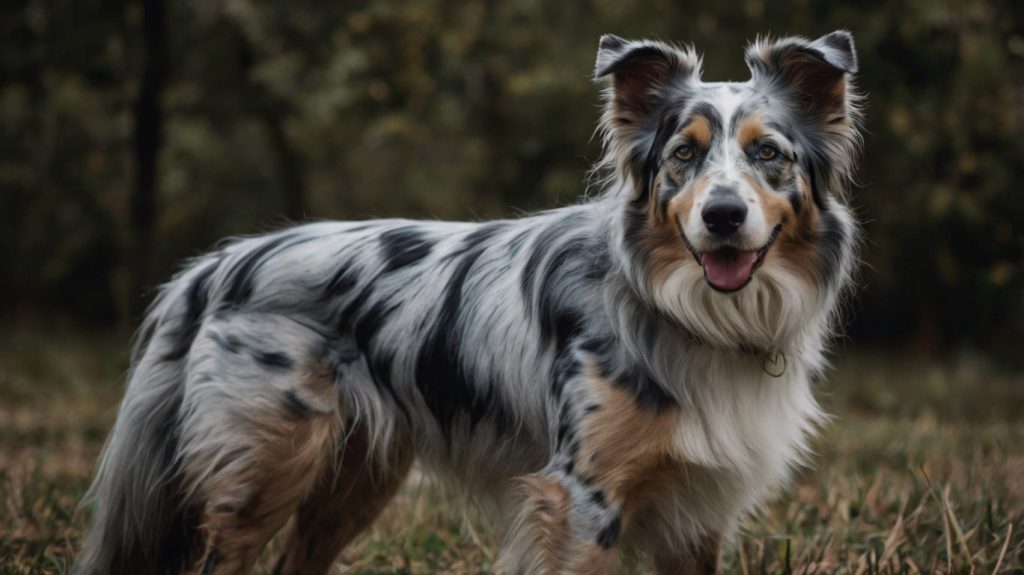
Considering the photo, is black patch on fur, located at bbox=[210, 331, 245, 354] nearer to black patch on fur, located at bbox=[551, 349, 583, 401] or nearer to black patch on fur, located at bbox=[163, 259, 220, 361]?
black patch on fur, located at bbox=[163, 259, 220, 361]

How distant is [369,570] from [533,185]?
1237 cm

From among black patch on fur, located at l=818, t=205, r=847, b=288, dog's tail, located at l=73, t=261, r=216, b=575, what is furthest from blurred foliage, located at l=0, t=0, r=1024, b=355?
dog's tail, located at l=73, t=261, r=216, b=575

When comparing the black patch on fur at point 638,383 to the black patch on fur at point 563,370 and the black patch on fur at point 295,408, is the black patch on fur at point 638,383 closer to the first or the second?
the black patch on fur at point 563,370

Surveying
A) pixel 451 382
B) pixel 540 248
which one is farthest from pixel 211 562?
pixel 540 248

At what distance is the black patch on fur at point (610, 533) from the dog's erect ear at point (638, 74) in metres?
1.42

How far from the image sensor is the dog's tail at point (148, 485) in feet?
14.8

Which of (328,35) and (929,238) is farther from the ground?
(328,35)

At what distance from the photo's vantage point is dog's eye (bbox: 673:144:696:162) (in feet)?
12.5

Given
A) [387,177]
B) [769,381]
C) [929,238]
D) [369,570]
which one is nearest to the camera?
[769,381]

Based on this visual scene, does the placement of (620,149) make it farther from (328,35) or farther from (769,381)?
(328,35)

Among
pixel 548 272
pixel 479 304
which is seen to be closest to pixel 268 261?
pixel 479 304

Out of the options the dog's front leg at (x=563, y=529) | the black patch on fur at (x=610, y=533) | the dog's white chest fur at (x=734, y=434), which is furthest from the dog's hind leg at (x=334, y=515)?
the dog's white chest fur at (x=734, y=434)

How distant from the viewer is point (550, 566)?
3805mm

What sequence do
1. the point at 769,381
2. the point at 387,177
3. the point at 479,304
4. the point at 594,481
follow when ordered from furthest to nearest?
1. the point at 387,177
2. the point at 479,304
3. the point at 769,381
4. the point at 594,481
